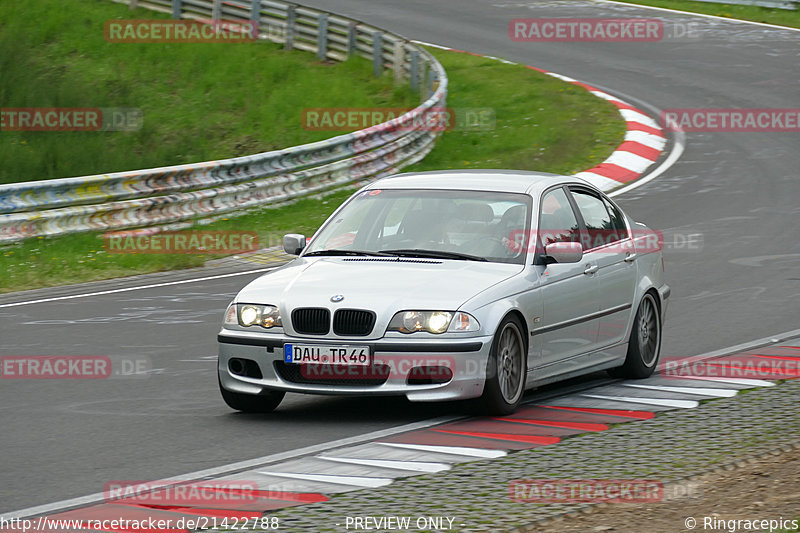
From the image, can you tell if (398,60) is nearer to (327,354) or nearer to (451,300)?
(451,300)

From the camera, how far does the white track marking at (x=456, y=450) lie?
23.9ft

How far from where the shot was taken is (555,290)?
8984mm

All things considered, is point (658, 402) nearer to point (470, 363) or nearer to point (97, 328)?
point (470, 363)

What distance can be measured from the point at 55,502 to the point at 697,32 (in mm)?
30149

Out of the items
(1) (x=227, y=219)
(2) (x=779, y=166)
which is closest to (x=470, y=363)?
(1) (x=227, y=219)

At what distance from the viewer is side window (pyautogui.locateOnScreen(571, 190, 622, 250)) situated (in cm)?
975

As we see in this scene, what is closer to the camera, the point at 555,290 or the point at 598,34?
the point at 555,290

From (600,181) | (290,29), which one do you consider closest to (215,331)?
(600,181)

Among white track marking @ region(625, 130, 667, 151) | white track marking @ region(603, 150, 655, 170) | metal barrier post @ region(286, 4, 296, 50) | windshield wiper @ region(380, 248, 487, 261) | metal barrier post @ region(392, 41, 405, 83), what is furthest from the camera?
metal barrier post @ region(286, 4, 296, 50)

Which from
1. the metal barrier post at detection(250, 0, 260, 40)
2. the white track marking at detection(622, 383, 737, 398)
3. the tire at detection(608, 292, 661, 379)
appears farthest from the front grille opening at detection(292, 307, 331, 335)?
the metal barrier post at detection(250, 0, 260, 40)

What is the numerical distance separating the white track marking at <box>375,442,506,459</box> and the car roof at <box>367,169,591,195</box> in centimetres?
237

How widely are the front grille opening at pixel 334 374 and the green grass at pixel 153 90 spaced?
12.2 m

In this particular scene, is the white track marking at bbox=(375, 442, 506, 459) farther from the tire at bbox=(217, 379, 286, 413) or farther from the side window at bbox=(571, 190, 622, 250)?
the side window at bbox=(571, 190, 622, 250)

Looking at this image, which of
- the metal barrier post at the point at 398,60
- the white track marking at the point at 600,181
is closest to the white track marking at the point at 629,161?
the white track marking at the point at 600,181
